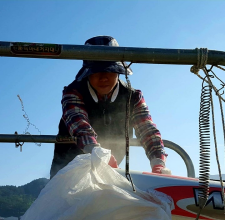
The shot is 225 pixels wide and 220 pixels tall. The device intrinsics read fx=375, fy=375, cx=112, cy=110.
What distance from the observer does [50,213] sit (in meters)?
1.39

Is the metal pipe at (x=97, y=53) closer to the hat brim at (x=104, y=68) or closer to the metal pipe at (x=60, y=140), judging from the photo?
the hat brim at (x=104, y=68)

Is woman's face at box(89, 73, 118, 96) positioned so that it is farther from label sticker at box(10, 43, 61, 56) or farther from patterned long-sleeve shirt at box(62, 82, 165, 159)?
label sticker at box(10, 43, 61, 56)

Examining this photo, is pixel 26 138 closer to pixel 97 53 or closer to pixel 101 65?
pixel 101 65

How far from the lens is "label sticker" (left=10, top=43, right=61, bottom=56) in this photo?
1382 millimetres

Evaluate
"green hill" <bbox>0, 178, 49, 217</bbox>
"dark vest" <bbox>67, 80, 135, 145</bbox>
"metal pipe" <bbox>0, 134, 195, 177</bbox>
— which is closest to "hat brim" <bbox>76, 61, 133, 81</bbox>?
"dark vest" <bbox>67, 80, 135, 145</bbox>

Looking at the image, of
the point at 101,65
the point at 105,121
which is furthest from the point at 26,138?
the point at 101,65

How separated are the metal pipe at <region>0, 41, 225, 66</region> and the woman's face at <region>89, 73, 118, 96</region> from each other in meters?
1.42

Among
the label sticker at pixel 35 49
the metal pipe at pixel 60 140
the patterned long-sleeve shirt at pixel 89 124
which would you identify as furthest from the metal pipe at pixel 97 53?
the metal pipe at pixel 60 140

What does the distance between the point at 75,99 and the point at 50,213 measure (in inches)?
60.2

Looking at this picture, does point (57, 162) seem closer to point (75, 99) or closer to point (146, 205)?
point (75, 99)

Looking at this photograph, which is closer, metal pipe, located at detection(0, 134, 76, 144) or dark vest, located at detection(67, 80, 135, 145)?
dark vest, located at detection(67, 80, 135, 145)

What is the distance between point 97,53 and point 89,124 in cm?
132

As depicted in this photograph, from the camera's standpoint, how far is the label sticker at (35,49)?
1382mm

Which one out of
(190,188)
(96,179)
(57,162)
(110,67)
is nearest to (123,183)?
(96,179)
